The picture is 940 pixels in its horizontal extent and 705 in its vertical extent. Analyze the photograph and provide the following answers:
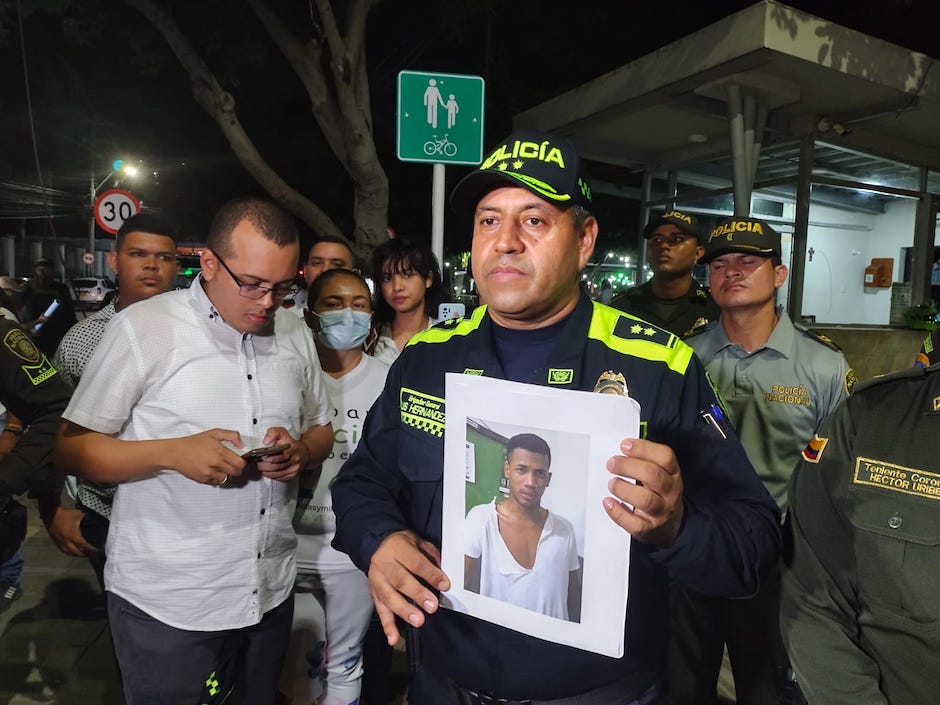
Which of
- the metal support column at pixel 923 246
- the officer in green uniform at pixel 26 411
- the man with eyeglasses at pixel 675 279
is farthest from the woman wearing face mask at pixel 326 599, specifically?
the metal support column at pixel 923 246

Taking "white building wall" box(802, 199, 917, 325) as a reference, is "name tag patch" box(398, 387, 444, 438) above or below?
below

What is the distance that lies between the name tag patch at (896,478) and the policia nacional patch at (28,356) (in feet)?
9.30

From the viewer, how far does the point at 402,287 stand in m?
3.63

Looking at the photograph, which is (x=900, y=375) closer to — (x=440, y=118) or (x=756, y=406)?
(x=756, y=406)

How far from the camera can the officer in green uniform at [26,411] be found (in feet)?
8.13

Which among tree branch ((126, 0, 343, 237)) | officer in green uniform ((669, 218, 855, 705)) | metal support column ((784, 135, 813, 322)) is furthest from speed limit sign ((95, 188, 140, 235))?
metal support column ((784, 135, 813, 322))

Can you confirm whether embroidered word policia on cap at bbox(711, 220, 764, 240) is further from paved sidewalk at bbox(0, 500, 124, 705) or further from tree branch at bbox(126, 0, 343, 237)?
tree branch at bbox(126, 0, 343, 237)

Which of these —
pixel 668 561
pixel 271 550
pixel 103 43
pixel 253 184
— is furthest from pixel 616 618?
pixel 253 184

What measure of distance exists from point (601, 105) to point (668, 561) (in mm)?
7800

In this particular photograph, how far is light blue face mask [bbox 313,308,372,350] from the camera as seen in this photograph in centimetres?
301

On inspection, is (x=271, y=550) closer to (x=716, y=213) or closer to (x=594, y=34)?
(x=716, y=213)

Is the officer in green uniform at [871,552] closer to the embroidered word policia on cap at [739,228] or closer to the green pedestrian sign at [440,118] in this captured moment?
the embroidered word policia on cap at [739,228]

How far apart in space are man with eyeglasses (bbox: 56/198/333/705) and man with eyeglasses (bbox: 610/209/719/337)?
2591mm

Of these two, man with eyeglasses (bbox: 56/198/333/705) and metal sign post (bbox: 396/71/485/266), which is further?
metal sign post (bbox: 396/71/485/266)
